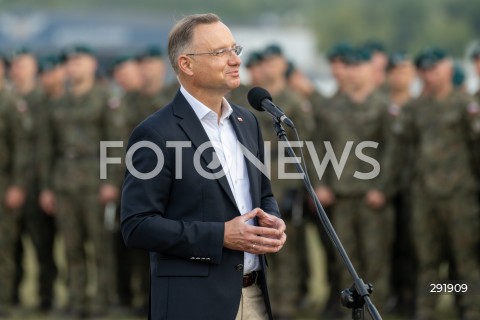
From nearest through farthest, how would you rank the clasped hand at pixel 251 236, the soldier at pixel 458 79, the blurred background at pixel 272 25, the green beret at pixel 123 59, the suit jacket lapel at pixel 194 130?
1. the clasped hand at pixel 251 236
2. the suit jacket lapel at pixel 194 130
3. the soldier at pixel 458 79
4. the green beret at pixel 123 59
5. the blurred background at pixel 272 25

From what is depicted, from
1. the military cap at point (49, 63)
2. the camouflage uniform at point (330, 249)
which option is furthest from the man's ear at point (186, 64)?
the military cap at point (49, 63)

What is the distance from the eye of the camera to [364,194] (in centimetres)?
897

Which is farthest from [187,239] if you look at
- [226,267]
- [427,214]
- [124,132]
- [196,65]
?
[124,132]

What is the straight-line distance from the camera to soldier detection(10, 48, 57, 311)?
987cm

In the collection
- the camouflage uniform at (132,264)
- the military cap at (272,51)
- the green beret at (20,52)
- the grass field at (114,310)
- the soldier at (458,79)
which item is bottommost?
the grass field at (114,310)

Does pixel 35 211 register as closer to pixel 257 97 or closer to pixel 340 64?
pixel 340 64

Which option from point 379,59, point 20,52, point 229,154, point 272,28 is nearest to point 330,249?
point 379,59

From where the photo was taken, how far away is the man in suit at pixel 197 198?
13.7 feet

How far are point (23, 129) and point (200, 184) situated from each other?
590 cm

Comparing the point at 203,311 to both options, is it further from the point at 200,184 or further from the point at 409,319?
the point at 409,319

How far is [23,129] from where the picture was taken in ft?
32.3

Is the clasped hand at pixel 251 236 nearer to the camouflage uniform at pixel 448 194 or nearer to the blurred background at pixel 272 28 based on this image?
the blurred background at pixel 272 28

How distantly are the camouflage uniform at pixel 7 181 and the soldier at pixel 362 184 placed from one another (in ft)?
9.30

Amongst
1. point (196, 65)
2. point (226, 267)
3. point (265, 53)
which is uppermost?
point (265, 53)
